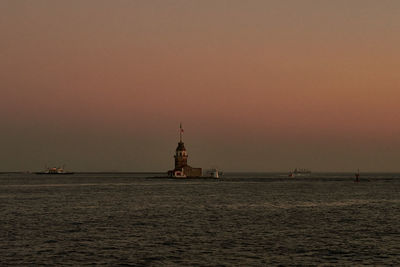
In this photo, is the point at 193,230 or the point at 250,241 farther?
the point at 193,230

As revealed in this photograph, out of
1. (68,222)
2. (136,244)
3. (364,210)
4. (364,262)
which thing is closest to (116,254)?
(136,244)

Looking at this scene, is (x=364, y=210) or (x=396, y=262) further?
(x=364, y=210)

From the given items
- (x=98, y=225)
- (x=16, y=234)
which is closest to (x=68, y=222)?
(x=98, y=225)

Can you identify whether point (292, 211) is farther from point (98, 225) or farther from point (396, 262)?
point (396, 262)

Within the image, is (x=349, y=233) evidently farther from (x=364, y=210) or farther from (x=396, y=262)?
(x=364, y=210)

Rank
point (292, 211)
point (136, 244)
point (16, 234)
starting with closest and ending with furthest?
point (136, 244)
point (16, 234)
point (292, 211)

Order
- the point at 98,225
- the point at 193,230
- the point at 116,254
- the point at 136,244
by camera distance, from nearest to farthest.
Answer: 1. the point at 116,254
2. the point at 136,244
3. the point at 193,230
4. the point at 98,225

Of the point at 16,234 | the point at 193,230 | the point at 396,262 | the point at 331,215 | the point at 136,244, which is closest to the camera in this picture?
the point at 396,262

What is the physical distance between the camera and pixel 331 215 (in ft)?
246

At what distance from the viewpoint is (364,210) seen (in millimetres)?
84250

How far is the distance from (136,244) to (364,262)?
760 inches

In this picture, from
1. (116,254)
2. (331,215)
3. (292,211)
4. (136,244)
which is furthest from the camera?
(292,211)

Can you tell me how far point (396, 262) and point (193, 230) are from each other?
2343cm

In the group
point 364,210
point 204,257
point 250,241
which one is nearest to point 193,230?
point 250,241
